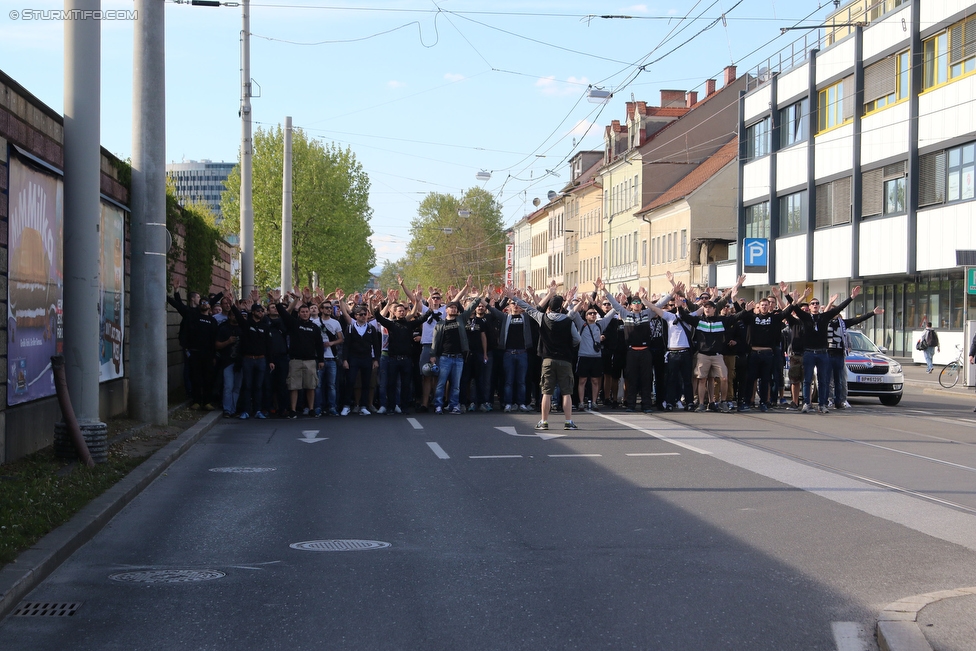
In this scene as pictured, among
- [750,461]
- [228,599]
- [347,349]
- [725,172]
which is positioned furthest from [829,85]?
[228,599]

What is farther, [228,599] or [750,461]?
[750,461]

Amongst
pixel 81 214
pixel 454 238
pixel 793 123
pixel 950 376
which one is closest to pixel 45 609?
pixel 81 214

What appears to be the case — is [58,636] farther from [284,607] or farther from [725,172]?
[725,172]

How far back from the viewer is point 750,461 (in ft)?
37.9

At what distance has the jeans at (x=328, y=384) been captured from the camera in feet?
57.8

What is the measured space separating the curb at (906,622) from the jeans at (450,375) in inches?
483

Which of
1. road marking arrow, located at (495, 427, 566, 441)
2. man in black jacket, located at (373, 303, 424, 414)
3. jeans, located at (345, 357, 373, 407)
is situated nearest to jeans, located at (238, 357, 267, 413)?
jeans, located at (345, 357, 373, 407)

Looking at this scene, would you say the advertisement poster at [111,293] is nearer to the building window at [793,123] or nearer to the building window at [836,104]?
the building window at [836,104]

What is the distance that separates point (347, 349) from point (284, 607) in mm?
12078

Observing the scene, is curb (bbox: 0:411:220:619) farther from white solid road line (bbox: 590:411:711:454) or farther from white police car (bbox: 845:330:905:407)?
white police car (bbox: 845:330:905:407)

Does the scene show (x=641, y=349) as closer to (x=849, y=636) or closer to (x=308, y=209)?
(x=849, y=636)

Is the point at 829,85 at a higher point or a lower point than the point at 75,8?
higher

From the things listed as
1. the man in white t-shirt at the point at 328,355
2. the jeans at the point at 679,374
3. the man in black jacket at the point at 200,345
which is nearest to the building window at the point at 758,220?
the jeans at the point at 679,374

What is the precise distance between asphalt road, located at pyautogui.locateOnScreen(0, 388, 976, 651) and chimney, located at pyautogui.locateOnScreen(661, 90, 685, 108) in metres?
58.4
